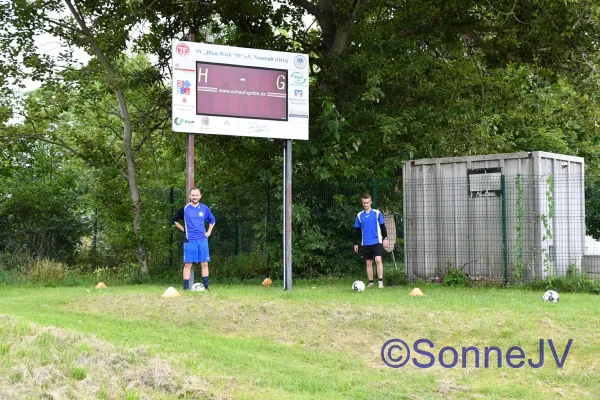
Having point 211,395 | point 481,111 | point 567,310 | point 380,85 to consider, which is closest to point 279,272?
point 380,85

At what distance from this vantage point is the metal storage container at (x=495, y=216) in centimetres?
1507

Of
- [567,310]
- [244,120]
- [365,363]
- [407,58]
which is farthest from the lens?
[407,58]

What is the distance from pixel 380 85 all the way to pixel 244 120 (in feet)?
17.6

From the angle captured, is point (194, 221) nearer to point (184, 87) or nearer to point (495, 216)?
point (184, 87)

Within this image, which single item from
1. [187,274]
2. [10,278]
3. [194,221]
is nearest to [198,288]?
[187,274]

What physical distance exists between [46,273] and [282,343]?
10.5 meters

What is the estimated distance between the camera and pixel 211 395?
7.11m

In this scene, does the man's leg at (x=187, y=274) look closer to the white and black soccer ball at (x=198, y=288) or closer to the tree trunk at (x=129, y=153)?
the white and black soccer ball at (x=198, y=288)

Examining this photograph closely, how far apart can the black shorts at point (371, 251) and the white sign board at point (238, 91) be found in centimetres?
259

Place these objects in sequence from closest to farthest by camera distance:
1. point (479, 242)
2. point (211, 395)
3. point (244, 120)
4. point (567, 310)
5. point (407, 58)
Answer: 1. point (211, 395)
2. point (567, 310)
3. point (244, 120)
4. point (479, 242)
5. point (407, 58)

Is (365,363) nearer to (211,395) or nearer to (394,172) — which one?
(211,395)

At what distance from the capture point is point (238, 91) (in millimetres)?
14727

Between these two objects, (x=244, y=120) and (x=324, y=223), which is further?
(x=324, y=223)

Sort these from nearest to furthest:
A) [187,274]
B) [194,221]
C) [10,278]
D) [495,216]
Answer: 1. [194,221]
2. [187,274]
3. [495,216]
4. [10,278]
